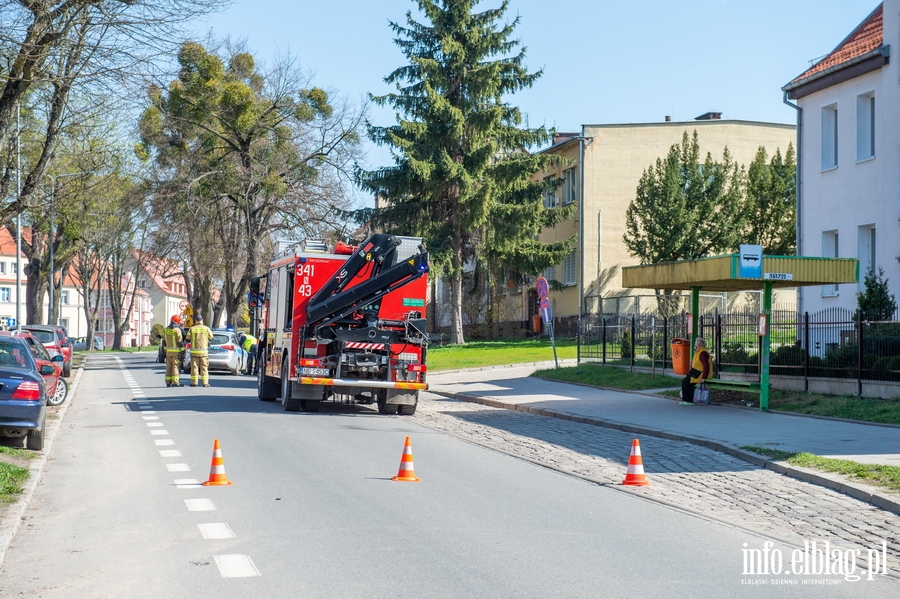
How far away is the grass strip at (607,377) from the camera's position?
2548 centimetres

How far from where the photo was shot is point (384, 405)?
20.7 m

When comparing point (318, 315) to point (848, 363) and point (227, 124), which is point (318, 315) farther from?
point (227, 124)

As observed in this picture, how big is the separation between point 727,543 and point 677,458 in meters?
5.77

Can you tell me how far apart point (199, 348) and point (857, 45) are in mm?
19906

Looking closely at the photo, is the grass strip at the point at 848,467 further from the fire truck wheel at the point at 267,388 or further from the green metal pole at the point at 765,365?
the fire truck wheel at the point at 267,388

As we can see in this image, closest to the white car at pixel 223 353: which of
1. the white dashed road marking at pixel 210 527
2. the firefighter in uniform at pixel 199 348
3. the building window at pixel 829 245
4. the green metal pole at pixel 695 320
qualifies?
the firefighter in uniform at pixel 199 348

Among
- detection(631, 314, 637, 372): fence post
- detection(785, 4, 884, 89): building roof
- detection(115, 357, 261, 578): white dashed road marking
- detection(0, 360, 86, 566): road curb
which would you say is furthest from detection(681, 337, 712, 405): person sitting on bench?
detection(0, 360, 86, 566): road curb

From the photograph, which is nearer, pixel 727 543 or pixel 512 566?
pixel 512 566

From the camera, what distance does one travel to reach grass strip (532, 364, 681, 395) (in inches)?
1003

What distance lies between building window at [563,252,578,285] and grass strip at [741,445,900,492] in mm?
35384

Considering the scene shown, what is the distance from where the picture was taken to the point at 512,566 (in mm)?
7246

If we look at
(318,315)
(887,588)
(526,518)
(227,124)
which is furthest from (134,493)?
(227,124)

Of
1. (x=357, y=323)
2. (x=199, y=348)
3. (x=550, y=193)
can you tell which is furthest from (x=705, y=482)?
(x=550, y=193)

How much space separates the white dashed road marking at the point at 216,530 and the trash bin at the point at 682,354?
51.7 ft
